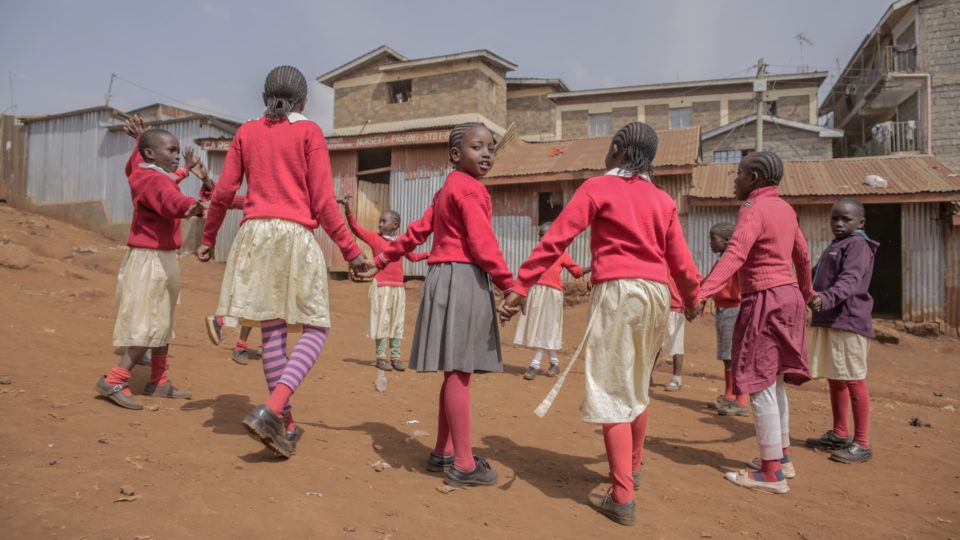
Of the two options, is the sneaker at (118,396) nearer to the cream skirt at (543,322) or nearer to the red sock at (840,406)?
the cream skirt at (543,322)

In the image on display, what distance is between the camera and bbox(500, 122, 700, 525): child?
118 inches

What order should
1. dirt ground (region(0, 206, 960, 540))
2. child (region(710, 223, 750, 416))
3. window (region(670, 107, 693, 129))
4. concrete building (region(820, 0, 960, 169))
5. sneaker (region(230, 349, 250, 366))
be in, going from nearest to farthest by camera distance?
1. dirt ground (region(0, 206, 960, 540))
2. child (region(710, 223, 750, 416))
3. sneaker (region(230, 349, 250, 366))
4. concrete building (region(820, 0, 960, 169))
5. window (region(670, 107, 693, 129))

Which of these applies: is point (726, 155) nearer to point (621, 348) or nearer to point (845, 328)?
point (845, 328)

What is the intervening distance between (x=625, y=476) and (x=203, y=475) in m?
2.02

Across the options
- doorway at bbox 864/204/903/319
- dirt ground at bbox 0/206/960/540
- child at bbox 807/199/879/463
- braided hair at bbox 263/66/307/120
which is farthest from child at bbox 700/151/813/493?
doorway at bbox 864/204/903/319

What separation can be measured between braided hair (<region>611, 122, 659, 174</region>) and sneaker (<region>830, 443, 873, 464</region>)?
112 inches

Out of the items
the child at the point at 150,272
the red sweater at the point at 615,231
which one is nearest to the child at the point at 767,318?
the red sweater at the point at 615,231

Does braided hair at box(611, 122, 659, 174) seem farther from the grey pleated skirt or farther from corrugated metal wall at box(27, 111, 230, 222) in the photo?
corrugated metal wall at box(27, 111, 230, 222)

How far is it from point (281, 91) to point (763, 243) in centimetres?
308

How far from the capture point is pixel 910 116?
72.9ft

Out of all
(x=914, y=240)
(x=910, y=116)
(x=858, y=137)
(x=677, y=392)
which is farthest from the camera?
(x=858, y=137)

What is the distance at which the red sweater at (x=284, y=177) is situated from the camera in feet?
11.2

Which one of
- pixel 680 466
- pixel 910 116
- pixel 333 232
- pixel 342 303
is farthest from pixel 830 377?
pixel 910 116

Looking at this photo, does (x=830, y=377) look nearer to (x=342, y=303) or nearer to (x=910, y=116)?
(x=342, y=303)
